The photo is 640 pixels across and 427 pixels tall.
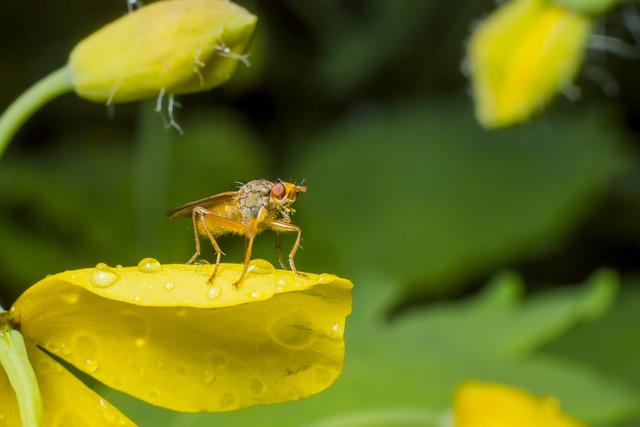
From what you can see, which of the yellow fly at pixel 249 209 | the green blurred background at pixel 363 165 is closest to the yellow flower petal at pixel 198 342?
the yellow fly at pixel 249 209

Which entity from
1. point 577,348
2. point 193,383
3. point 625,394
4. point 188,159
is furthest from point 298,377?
point 188,159

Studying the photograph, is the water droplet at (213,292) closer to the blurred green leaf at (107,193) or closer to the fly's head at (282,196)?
the fly's head at (282,196)

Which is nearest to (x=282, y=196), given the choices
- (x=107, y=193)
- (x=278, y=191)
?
(x=278, y=191)

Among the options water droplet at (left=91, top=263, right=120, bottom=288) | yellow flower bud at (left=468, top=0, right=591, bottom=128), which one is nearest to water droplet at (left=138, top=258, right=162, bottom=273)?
water droplet at (left=91, top=263, right=120, bottom=288)

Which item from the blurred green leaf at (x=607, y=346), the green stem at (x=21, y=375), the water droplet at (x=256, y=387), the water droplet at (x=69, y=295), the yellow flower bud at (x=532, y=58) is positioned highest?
the blurred green leaf at (x=607, y=346)

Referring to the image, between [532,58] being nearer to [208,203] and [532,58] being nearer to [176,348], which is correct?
[208,203]

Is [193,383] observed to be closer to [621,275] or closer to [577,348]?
[577,348]

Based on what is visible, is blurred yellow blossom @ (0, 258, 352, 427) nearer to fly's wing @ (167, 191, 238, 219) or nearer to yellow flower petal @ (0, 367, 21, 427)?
yellow flower petal @ (0, 367, 21, 427)
